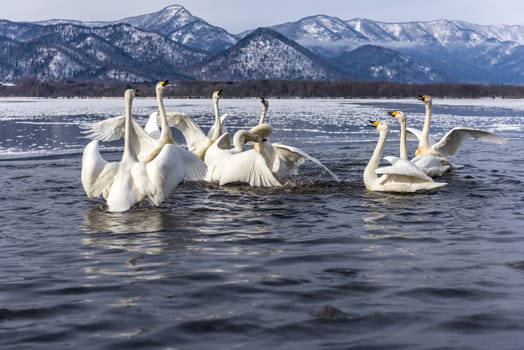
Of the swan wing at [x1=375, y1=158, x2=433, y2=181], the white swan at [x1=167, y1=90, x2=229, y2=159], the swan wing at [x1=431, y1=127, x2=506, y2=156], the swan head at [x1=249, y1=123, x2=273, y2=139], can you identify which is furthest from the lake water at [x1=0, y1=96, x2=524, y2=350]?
the white swan at [x1=167, y1=90, x2=229, y2=159]

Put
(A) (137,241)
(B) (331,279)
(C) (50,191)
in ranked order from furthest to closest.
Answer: (C) (50,191), (A) (137,241), (B) (331,279)

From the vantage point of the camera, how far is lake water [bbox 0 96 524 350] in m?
5.32

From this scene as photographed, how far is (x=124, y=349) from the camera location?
16.4 feet

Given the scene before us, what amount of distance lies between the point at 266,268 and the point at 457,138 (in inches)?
369

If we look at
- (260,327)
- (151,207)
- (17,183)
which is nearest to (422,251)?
(260,327)

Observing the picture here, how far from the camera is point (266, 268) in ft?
23.5

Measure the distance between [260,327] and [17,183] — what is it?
8917mm

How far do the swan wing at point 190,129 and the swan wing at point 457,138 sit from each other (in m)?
5.03

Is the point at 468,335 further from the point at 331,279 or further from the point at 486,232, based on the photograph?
the point at 486,232

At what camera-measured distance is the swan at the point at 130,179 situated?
9.70m

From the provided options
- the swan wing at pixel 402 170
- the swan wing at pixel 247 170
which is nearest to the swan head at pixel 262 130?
the swan wing at pixel 247 170

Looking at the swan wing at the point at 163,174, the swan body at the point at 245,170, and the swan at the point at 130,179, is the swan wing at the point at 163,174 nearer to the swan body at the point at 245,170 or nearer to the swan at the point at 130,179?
the swan at the point at 130,179

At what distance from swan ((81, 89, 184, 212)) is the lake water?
296mm

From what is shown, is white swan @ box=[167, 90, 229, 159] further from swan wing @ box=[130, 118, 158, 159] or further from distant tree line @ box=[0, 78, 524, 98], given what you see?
distant tree line @ box=[0, 78, 524, 98]
